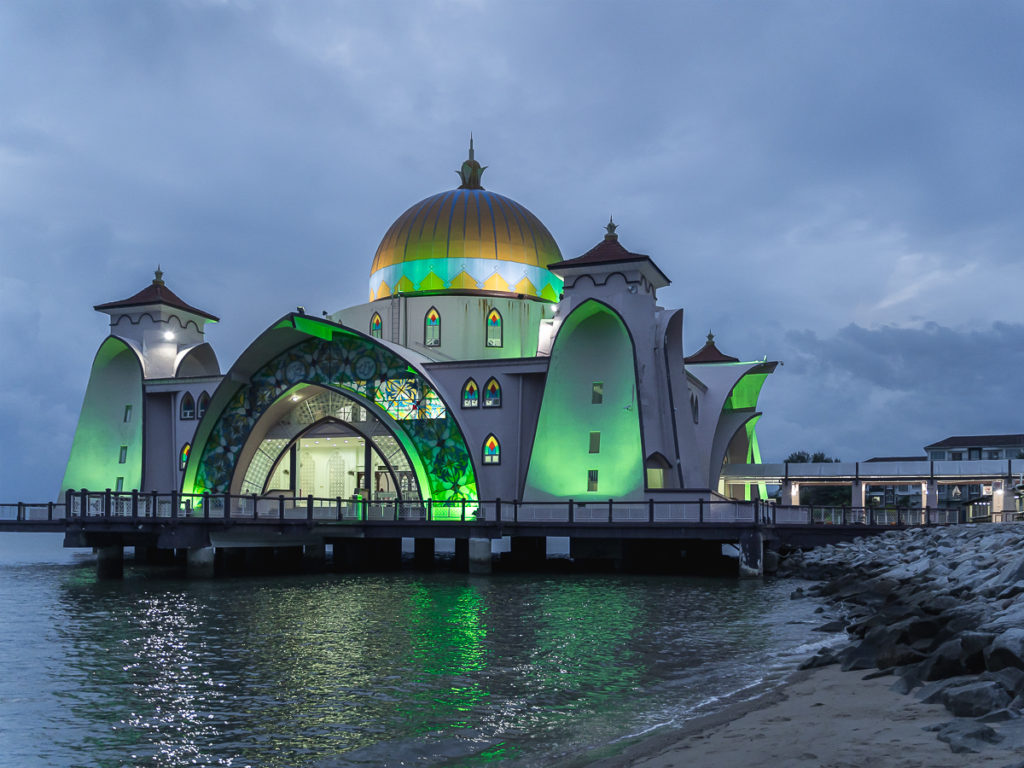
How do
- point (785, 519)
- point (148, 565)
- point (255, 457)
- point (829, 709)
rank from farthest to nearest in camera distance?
point (255, 457) < point (148, 565) < point (785, 519) < point (829, 709)

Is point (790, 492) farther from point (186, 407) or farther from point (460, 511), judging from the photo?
point (186, 407)

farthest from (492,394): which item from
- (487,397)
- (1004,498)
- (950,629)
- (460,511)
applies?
(950,629)

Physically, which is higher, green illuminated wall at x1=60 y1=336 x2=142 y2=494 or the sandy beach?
green illuminated wall at x1=60 y1=336 x2=142 y2=494

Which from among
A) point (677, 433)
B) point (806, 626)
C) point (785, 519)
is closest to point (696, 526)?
point (785, 519)

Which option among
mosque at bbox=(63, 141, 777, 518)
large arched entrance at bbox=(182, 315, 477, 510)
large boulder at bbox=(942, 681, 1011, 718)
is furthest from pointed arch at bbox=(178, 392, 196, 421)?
large boulder at bbox=(942, 681, 1011, 718)

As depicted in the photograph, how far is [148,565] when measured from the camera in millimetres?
41375

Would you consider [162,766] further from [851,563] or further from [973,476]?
[973,476]

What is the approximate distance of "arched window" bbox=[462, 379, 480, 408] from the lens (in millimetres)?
40625

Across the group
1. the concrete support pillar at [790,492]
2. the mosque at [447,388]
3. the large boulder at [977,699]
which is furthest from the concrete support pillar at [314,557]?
the large boulder at [977,699]

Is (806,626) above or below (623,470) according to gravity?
below

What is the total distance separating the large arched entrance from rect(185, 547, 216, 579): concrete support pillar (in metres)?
10.6


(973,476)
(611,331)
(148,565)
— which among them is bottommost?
(148,565)

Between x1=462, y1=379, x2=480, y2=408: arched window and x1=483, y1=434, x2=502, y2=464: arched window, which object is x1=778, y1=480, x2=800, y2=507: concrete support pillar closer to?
x1=483, y1=434, x2=502, y2=464: arched window

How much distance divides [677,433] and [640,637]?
71.0 feet
